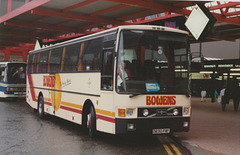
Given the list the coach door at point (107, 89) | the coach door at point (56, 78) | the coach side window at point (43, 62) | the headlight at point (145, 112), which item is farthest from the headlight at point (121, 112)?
the coach side window at point (43, 62)

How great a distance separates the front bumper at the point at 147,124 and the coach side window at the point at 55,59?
522 centimetres

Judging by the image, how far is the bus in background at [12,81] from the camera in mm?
23562

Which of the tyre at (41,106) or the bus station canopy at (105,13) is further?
the bus station canopy at (105,13)

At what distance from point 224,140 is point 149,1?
A: 31.7ft

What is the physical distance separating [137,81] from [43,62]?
7.64 m

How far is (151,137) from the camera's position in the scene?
10375 millimetres

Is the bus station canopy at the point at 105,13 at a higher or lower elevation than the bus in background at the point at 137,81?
higher

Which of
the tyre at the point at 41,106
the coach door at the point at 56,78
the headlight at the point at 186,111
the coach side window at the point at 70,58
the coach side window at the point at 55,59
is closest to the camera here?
the headlight at the point at 186,111

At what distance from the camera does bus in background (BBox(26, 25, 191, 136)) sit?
8.37 metres

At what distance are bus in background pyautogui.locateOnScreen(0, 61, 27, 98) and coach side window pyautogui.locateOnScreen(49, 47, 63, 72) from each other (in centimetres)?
1077

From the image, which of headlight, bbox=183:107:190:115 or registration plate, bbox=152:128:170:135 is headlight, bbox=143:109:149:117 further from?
headlight, bbox=183:107:190:115

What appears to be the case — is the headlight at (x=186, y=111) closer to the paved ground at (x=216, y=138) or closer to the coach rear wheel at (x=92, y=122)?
the paved ground at (x=216, y=138)

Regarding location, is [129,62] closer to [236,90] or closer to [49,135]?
[49,135]

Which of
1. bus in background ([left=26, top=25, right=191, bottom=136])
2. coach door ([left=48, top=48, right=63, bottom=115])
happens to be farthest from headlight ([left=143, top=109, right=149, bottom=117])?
coach door ([left=48, top=48, right=63, bottom=115])
